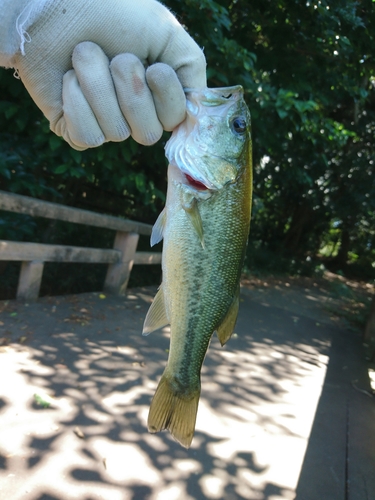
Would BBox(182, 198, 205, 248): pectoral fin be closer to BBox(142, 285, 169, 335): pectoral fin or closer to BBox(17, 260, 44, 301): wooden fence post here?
BBox(142, 285, 169, 335): pectoral fin

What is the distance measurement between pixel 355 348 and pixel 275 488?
423 cm

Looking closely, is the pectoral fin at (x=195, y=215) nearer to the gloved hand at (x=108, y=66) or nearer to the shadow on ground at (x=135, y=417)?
the gloved hand at (x=108, y=66)

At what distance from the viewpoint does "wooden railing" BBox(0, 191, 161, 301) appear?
4.30 m

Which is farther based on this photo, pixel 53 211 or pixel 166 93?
Answer: pixel 53 211

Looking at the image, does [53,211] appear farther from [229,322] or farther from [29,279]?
[229,322]

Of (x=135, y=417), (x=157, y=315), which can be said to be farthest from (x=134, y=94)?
(x=135, y=417)

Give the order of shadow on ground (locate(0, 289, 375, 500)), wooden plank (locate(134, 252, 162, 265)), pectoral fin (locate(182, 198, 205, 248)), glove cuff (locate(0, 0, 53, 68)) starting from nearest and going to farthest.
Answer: glove cuff (locate(0, 0, 53, 68)), pectoral fin (locate(182, 198, 205, 248)), shadow on ground (locate(0, 289, 375, 500)), wooden plank (locate(134, 252, 162, 265))

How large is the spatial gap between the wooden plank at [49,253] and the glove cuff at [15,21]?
114 inches

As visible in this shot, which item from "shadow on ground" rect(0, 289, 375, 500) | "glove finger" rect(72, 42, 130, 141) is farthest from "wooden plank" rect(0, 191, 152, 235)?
"glove finger" rect(72, 42, 130, 141)

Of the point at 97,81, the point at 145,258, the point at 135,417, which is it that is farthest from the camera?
the point at 145,258

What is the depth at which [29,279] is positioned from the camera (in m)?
4.74

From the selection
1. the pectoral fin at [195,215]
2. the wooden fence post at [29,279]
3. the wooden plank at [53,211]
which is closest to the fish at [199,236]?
the pectoral fin at [195,215]

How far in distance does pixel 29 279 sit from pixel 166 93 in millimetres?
3718

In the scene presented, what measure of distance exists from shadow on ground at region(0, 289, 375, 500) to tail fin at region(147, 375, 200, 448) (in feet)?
2.89
